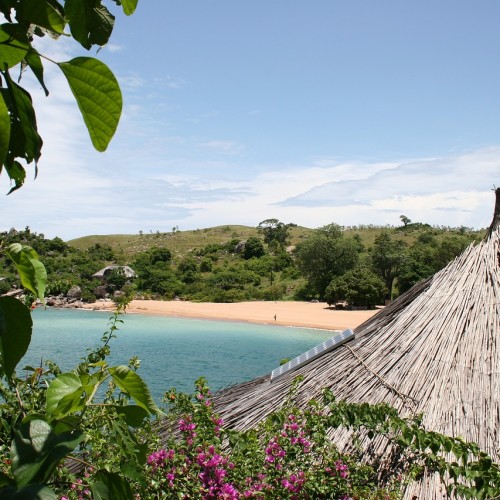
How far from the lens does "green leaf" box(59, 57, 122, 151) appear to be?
0.43 m

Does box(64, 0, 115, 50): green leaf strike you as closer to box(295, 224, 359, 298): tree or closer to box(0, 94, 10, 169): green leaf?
box(0, 94, 10, 169): green leaf

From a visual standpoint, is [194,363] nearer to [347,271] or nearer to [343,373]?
[343,373]

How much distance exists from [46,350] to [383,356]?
15.7 m

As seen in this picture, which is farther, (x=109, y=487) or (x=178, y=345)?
(x=178, y=345)

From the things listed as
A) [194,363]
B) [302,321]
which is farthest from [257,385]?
[302,321]

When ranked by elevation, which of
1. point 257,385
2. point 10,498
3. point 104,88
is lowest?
point 257,385

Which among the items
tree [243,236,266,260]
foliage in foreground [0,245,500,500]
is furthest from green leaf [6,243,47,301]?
tree [243,236,266,260]

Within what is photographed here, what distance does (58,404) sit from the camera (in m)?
0.47

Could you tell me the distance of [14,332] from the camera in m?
0.46

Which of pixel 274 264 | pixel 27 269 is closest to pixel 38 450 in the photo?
pixel 27 269

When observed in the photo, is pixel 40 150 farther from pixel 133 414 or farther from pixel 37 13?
pixel 133 414

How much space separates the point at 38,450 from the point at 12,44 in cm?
30

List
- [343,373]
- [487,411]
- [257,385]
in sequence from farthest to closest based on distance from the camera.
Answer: [257,385]
[343,373]
[487,411]

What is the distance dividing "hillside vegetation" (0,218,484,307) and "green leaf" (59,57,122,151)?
27188mm
